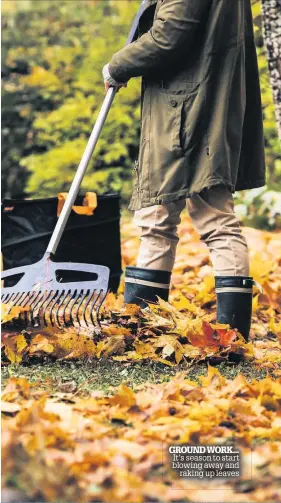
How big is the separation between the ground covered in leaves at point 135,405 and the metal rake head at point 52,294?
65 millimetres

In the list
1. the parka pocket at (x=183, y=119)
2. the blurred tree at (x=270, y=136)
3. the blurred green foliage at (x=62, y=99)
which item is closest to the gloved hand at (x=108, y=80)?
the parka pocket at (x=183, y=119)

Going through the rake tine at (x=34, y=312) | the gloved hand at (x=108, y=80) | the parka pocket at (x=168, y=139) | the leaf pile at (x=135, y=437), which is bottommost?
the leaf pile at (x=135, y=437)

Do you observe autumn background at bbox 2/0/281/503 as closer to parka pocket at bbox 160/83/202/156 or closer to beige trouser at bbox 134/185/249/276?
beige trouser at bbox 134/185/249/276

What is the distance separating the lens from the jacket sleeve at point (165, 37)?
3195mm

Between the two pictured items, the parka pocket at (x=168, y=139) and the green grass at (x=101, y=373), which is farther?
the parka pocket at (x=168, y=139)

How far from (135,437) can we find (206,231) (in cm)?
137

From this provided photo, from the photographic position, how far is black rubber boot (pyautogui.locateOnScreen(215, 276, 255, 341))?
3312mm

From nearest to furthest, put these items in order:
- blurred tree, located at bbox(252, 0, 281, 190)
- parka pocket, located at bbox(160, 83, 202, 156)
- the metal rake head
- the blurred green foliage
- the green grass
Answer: the green grass
the metal rake head
parka pocket, located at bbox(160, 83, 202, 156)
blurred tree, located at bbox(252, 0, 281, 190)
the blurred green foliage

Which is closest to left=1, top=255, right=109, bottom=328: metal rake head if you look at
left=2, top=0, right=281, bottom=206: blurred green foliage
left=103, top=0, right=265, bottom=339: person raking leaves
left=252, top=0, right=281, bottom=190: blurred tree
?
left=103, top=0, right=265, bottom=339: person raking leaves

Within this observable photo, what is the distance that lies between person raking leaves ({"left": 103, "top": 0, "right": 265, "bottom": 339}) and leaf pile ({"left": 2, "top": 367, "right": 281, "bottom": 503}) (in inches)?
28.2

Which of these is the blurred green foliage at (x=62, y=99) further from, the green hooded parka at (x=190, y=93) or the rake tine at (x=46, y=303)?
the rake tine at (x=46, y=303)

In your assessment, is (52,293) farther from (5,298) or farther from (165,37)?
(165,37)

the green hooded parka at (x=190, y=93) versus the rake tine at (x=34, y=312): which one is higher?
the green hooded parka at (x=190, y=93)

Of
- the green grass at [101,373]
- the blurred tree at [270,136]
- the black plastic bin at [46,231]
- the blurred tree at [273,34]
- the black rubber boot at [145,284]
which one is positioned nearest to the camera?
the green grass at [101,373]
